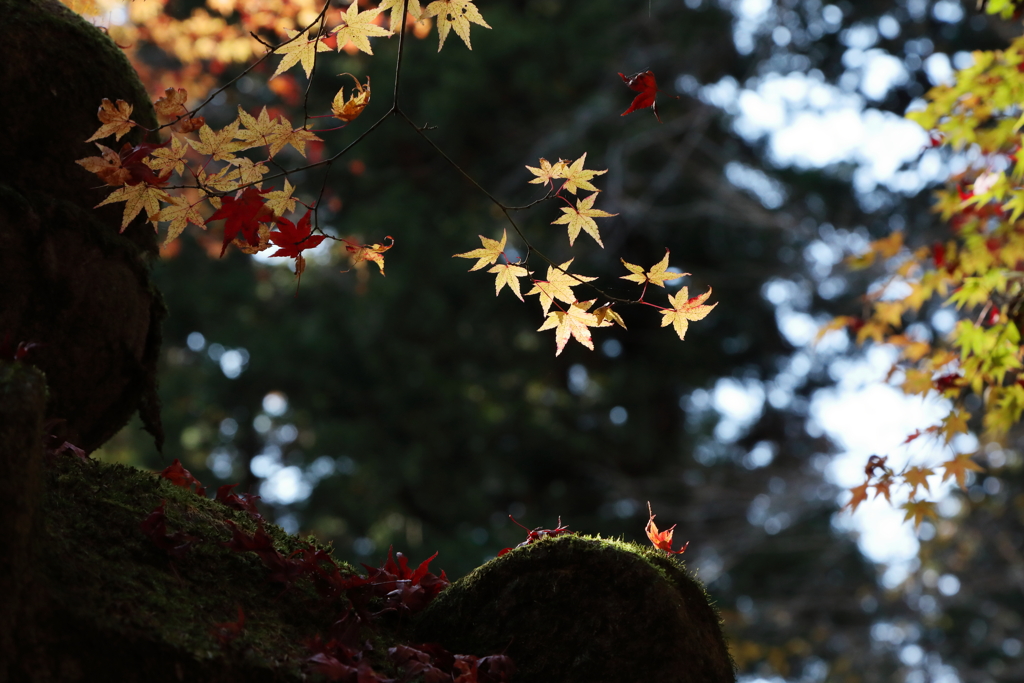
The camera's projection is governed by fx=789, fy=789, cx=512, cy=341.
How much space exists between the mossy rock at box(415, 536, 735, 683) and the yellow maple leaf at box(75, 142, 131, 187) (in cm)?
110

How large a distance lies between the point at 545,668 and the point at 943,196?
2956mm

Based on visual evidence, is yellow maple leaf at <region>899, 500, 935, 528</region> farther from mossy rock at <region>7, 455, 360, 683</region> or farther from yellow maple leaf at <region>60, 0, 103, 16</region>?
yellow maple leaf at <region>60, 0, 103, 16</region>

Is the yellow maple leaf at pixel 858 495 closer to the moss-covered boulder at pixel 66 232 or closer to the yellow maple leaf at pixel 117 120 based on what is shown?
the moss-covered boulder at pixel 66 232

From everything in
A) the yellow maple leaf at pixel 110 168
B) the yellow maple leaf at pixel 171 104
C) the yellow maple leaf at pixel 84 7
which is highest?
the yellow maple leaf at pixel 84 7

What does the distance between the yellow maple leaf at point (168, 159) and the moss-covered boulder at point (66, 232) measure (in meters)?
0.22

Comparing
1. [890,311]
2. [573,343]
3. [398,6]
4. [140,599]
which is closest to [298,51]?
[398,6]

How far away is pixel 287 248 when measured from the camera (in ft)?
5.51

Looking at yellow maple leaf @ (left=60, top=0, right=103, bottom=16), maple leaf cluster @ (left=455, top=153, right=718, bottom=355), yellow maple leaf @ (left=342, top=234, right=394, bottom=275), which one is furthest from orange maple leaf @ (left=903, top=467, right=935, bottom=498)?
yellow maple leaf @ (left=60, top=0, right=103, bottom=16)

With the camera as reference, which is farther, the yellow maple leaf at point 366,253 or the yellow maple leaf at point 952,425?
the yellow maple leaf at point 952,425

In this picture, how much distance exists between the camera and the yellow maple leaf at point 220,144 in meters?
1.72

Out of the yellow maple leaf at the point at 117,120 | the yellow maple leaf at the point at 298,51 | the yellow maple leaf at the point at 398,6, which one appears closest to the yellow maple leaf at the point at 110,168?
the yellow maple leaf at the point at 117,120

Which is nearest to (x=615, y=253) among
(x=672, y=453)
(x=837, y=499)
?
(x=672, y=453)

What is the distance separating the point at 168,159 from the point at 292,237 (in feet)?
1.02

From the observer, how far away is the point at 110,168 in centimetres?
162
